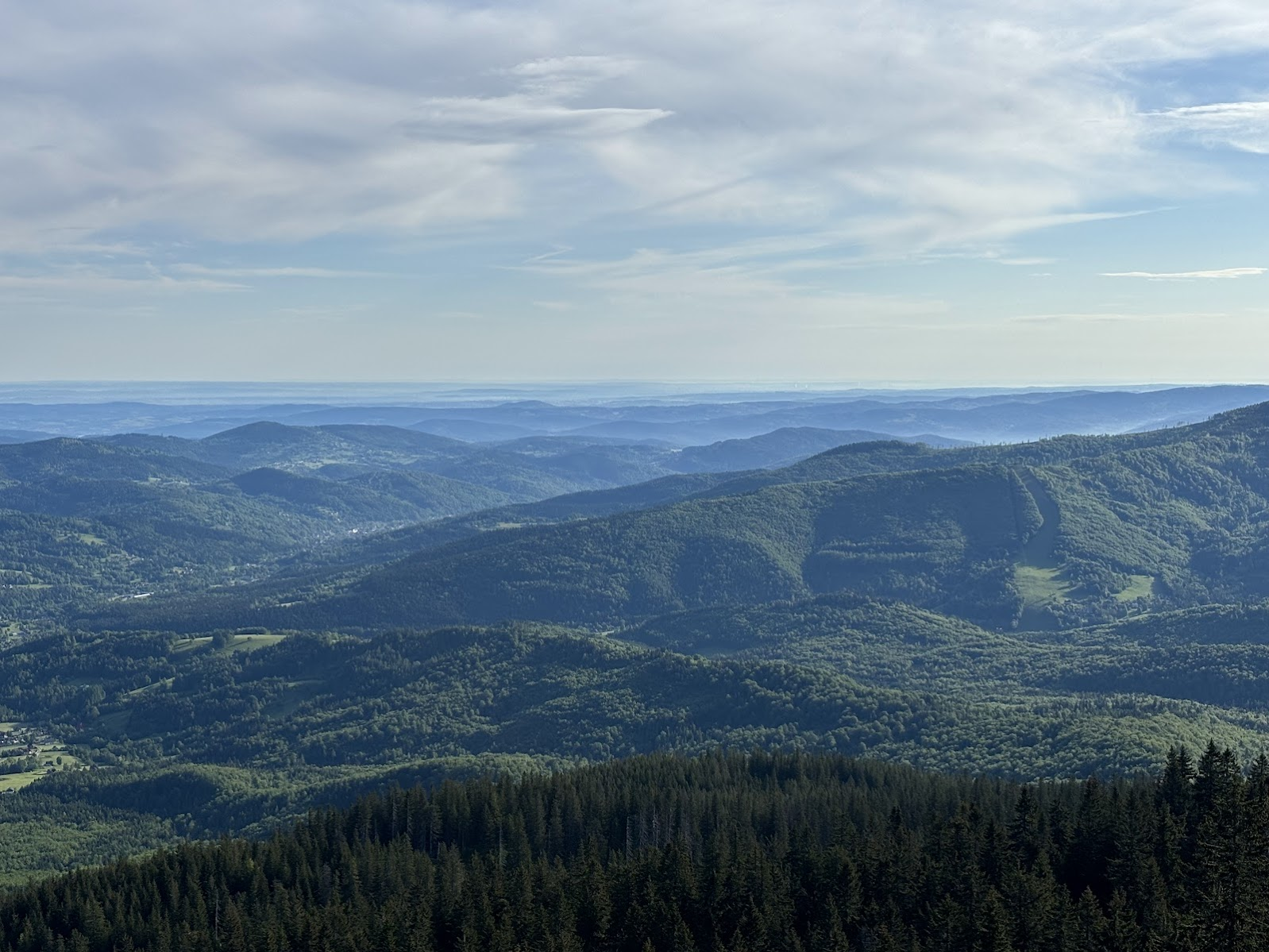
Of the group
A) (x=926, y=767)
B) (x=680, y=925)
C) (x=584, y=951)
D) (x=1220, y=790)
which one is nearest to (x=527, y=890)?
(x=584, y=951)

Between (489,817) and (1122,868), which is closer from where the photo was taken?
(1122,868)

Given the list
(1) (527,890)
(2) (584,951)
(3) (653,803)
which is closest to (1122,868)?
(2) (584,951)

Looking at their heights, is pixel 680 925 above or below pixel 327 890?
above

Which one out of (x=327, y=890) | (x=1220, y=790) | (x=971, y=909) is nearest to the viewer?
(x=971, y=909)

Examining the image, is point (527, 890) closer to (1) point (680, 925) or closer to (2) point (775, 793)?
(1) point (680, 925)

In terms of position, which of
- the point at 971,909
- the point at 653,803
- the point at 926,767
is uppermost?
the point at 971,909

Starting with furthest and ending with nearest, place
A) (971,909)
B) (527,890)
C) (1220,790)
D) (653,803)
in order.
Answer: (653,803) → (527,890) → (1220,790) → (971,909)
